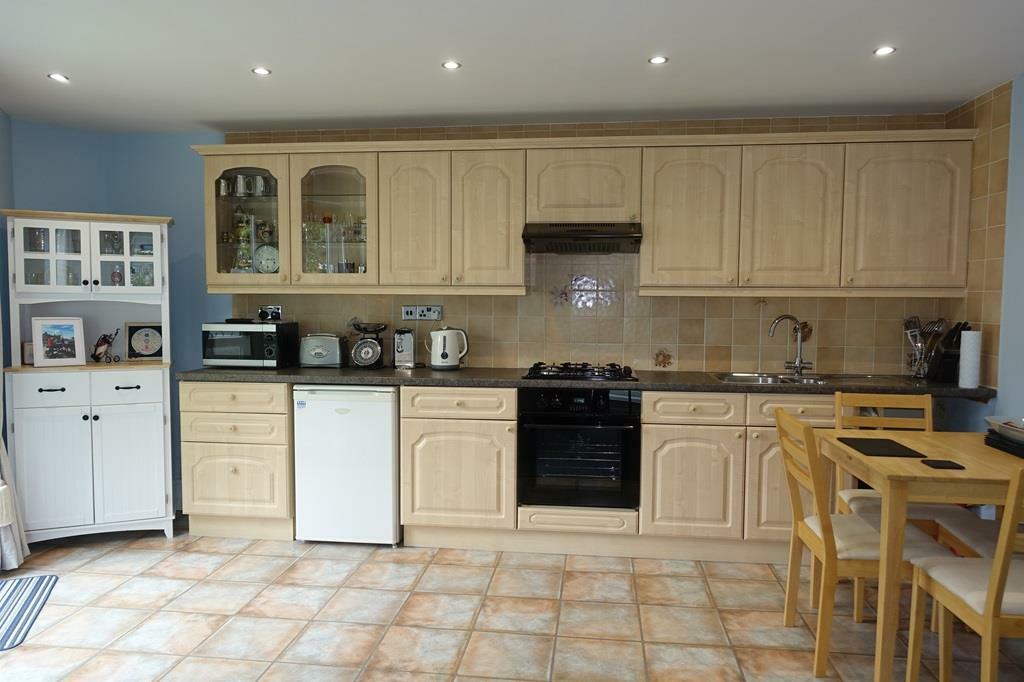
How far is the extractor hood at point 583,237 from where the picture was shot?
10.8 feet

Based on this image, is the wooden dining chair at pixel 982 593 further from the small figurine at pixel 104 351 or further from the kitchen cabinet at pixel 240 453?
the small figurine at pixel 104 351

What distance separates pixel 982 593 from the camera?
1770 millimetres

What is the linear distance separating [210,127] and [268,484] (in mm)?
2088

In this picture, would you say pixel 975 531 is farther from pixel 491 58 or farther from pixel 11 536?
pixel 11 536

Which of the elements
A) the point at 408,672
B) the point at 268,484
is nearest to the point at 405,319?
the point at 268,484

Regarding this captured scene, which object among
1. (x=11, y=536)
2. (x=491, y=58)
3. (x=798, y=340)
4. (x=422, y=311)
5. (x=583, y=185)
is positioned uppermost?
(x=491, y=58)

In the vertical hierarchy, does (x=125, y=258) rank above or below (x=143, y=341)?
above

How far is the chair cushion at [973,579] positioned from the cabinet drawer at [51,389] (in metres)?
3.68

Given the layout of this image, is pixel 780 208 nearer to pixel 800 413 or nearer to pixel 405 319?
pixel 800 413

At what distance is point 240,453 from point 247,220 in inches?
50.4

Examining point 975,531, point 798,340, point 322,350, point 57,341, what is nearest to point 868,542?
point 975,531

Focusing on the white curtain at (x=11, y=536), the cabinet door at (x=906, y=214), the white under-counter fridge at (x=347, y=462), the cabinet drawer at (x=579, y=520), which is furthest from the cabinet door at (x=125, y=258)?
the cabinet door at (x=906, y=214)

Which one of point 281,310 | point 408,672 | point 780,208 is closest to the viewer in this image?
point 408,672

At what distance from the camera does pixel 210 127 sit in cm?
381
